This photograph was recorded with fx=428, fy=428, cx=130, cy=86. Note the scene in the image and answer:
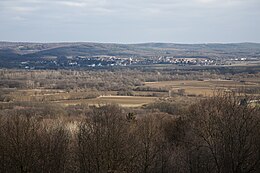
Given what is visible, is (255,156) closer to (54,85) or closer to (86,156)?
(86,156)

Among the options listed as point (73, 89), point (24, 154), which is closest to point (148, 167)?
point (24, 154)

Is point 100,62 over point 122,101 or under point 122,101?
under

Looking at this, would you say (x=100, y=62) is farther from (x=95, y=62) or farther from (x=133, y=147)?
(x=133, y=147)

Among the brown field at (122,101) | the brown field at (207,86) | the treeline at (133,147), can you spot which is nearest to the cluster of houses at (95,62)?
the brown field at (207,86)

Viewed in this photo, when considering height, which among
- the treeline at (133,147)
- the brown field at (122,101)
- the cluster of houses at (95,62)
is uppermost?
the treeline at (133,147)

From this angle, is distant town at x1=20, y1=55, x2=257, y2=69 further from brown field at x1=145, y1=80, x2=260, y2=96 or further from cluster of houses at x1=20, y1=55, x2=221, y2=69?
brown field at x1=145, y1=80, x2=260, y2=96

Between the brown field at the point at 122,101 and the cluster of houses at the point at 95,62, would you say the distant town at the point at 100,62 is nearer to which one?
the cluster of houses at the point at 95,62

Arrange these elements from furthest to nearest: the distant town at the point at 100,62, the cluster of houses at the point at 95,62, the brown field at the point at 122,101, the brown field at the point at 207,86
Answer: the cluster of houses at the point at 95,62
the distant town at the point at 100,62
the brown field at the point at 207,86
the brown field at the point at 122,101

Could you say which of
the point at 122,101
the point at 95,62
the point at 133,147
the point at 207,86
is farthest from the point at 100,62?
the point at 133,147

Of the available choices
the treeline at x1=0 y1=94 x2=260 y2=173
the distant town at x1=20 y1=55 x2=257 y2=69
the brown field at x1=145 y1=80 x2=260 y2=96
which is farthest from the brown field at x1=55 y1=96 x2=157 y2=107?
the distant town at x1=20 y1=55 x2=257 y2=69
